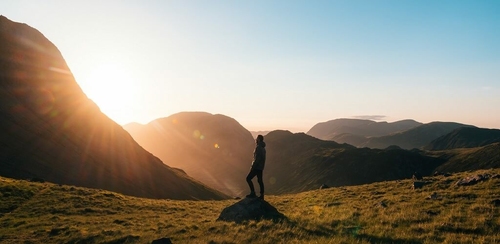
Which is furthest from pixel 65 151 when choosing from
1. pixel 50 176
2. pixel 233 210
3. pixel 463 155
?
pixel 463 155

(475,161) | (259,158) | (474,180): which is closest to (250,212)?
(259,158)

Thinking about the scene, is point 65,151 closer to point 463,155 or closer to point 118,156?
point 118,156

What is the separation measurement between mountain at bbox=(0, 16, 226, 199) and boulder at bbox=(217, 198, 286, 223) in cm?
6716

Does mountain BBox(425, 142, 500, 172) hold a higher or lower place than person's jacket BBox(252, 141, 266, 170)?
lower

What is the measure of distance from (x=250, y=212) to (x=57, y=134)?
88482mm

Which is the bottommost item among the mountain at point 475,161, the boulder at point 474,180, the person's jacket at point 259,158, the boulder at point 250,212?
the mountain at point 475,161

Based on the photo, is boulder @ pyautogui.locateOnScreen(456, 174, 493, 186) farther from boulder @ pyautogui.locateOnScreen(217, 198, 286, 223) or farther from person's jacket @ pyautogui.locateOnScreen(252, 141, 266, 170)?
person's jacket @ pyautogui.locateOnScreen(252, 141, 266, 170)

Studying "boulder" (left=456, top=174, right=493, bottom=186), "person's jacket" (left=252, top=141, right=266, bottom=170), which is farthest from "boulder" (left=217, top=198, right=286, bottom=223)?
"boulder" (left=456, top=174, right=493, bottom=186)

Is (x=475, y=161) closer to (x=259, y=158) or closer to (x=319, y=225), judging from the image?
(x=259, y=158)

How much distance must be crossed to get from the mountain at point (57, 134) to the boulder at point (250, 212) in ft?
220

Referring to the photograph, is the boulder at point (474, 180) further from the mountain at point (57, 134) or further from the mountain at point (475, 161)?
the mountain at point (475, 161)

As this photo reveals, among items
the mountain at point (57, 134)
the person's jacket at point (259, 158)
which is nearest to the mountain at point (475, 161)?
the mountain at point (57, 134)

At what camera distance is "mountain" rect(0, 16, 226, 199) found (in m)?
75.4

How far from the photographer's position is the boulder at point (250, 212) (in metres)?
18.1
